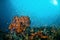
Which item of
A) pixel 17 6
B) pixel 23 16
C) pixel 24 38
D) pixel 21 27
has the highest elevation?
pixel 17 6

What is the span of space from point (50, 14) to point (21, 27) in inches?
12.2

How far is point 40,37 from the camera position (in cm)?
162

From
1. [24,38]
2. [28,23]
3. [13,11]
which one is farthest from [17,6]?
[24,38]

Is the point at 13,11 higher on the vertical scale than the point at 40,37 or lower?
higher

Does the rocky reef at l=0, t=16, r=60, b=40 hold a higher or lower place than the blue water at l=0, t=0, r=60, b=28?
lower

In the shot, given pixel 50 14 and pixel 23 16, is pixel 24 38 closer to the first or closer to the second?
pixel 23 16

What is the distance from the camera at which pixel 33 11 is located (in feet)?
5.57

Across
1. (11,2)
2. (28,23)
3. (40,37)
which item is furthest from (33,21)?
(11,2)

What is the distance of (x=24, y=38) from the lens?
164cm

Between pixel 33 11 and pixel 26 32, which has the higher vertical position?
pixel 33 11

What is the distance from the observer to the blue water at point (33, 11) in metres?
1.68

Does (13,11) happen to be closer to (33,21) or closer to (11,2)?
(11,2)

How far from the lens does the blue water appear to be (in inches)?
66.0

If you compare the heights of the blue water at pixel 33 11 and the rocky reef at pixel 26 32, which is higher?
the blue water at pixel 33 11
